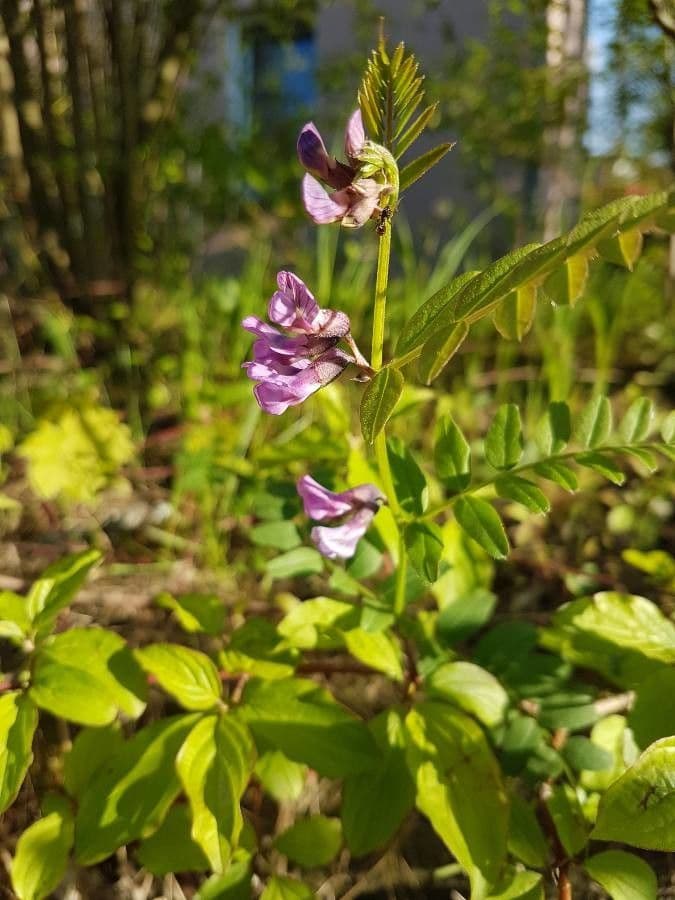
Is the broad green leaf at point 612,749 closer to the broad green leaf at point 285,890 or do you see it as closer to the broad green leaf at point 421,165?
the broad green leaf at point 285,890

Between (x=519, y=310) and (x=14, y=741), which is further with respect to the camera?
(x=14, y=741)

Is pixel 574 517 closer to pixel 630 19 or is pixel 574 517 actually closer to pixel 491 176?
pixel 630 19

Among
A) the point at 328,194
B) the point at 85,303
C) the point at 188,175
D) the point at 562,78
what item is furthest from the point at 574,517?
the point at 188,175

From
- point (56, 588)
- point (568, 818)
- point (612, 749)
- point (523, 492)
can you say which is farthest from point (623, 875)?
point (56, 588)

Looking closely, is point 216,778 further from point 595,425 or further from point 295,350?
point 595,425

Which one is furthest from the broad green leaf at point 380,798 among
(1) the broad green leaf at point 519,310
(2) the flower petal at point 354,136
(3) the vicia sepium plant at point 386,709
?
(2) the flower petal at point 354,136

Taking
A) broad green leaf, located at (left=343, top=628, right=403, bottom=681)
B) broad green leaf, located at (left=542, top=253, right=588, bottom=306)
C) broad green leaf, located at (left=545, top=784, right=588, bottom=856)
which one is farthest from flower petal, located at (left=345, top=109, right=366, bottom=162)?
broad green leaf, located at (left=545, top=784, right=588, bottom=856)
